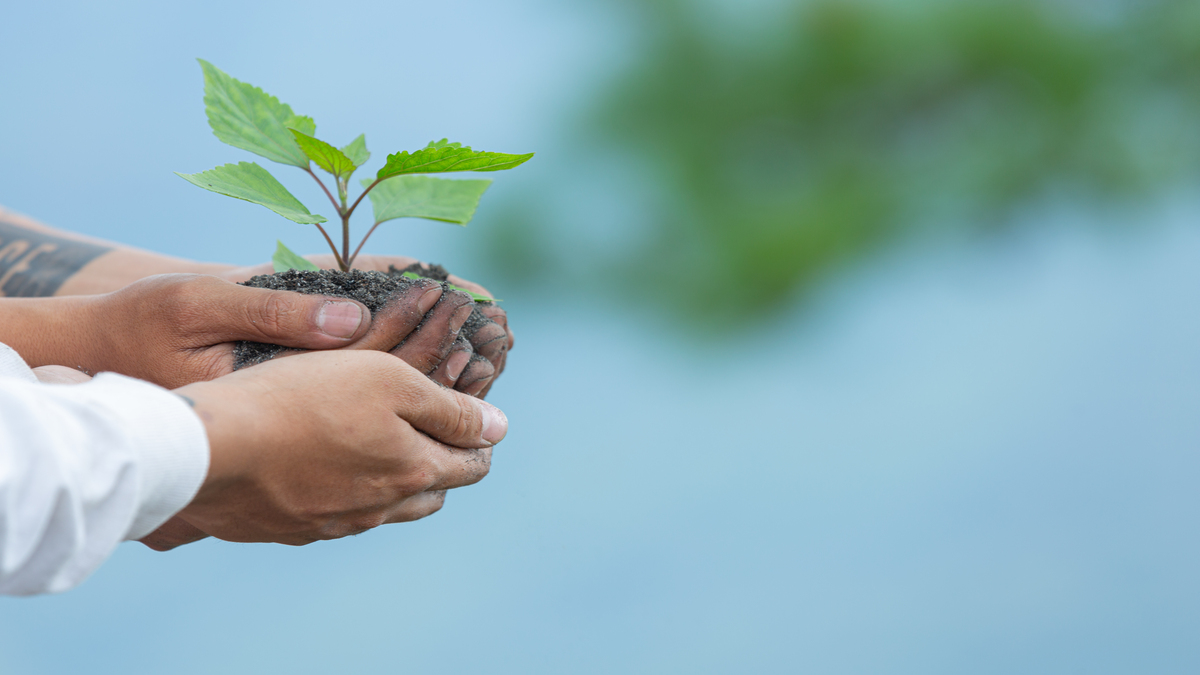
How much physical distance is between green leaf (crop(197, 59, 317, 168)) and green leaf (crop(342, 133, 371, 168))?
0.13 feet

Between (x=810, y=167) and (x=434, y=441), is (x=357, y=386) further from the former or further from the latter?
(x=810, y=167)

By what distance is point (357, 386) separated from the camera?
0.65m

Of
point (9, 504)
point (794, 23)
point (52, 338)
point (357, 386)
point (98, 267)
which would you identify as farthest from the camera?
point (794, 23)

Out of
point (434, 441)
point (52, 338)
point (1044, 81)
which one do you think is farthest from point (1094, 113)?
point (52, 338)

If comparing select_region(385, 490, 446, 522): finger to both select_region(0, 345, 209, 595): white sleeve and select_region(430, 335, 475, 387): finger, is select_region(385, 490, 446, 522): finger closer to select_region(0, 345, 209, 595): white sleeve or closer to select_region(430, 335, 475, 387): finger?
select_region(430, 335, 475, 387): finger

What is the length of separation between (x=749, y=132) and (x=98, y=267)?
6.48 ft

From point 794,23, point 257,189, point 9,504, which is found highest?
point 794,23

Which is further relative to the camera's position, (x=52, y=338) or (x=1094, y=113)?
(x=1094, y=113)

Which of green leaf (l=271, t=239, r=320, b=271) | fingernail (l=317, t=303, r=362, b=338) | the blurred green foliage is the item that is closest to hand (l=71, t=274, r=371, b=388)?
fingernail (l=317, t=303, r=362, b=338)

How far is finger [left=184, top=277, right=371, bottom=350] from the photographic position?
0.69m

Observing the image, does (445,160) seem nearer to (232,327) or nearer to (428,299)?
(428,299)

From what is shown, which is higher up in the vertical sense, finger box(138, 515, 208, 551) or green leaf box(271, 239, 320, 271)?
green leaf box(271, 239, 320, 271)

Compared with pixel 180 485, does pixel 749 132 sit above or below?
above

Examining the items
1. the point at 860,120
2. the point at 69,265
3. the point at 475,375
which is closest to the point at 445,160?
the point at 475,375
